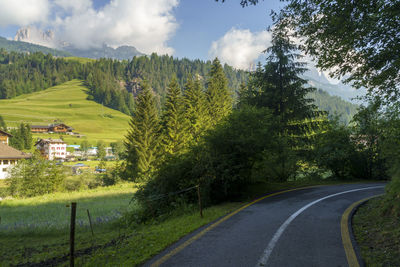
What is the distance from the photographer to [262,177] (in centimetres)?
1692

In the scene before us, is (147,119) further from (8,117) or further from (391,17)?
(8,117)

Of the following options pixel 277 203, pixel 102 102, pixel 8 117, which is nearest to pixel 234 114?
pixel 277 203

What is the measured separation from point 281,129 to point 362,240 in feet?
51.6

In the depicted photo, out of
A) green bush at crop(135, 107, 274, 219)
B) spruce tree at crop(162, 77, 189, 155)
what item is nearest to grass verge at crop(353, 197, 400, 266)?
green bush at crop(135, 107, 274, 219)

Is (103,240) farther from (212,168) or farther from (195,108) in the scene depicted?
(195,108)

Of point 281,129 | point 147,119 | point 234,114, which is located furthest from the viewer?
point 147,119

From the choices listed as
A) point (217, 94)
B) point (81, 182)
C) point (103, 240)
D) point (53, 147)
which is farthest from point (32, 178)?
point (53, 147)

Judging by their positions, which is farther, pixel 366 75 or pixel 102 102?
pixel 102 102

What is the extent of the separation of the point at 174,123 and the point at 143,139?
6.42 metres

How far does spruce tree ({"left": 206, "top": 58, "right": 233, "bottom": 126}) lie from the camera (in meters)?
45.5

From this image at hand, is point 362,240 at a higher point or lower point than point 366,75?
lower

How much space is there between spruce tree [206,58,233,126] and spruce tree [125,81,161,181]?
10683 mm

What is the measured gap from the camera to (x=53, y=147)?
306 ft

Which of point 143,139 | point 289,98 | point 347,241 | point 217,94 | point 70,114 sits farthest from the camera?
point 70,114
